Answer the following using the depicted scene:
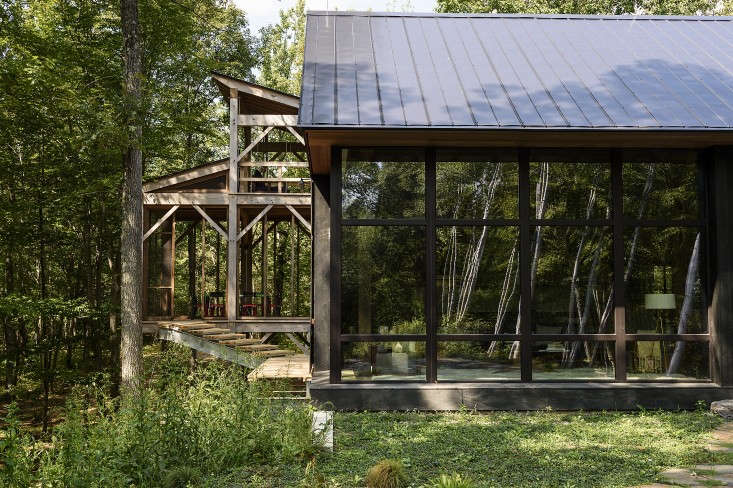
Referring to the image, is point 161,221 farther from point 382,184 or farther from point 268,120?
point 382,184

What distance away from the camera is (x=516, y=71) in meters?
9.20

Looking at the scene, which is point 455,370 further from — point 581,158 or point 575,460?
point 581,158

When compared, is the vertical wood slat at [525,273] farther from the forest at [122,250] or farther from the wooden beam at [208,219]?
the wooden beam at [208,219]

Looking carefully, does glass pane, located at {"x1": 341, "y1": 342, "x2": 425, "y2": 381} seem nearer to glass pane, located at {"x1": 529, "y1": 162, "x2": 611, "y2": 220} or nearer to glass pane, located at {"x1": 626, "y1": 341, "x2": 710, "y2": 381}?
glass pane, located at {"x1": 529, "y1": 162, "x2": 611, "y2": 220}

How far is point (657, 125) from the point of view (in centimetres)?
777

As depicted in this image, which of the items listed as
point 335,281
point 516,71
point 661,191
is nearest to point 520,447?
point 335,281

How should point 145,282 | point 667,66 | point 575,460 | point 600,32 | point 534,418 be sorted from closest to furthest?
1. point 575,460
2. point 534,418
3. point 667,66
4. point 600,32
5. point 145,282

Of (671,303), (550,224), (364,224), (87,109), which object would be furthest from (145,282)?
(671,303)

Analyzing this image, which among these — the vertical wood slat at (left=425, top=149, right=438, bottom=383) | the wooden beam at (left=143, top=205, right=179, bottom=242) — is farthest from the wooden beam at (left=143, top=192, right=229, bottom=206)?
the vertical wood slat at (left=425, top=149, right=438, bottom=383)

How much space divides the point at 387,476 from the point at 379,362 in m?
3.33

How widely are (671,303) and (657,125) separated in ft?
7.45

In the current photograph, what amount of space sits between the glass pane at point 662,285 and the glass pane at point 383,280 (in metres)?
2.69

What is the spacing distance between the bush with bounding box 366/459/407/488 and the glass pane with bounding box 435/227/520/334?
3.36 meters

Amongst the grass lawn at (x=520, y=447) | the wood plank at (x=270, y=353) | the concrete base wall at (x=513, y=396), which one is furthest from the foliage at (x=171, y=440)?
the wood plank at (x=270, y=353)
